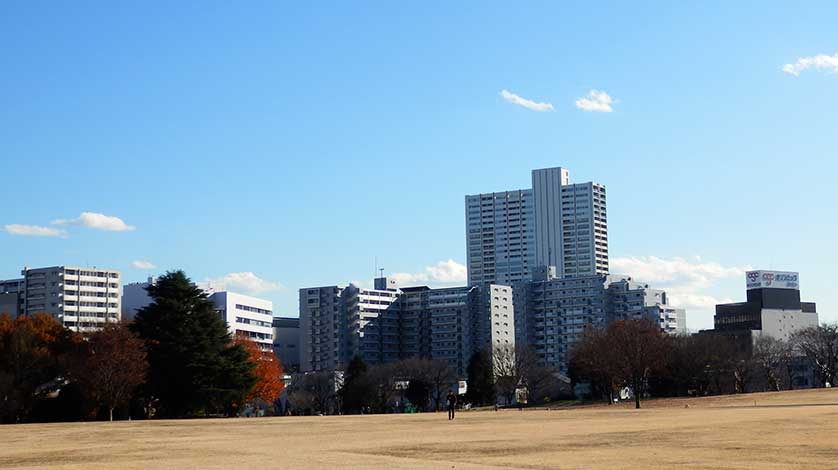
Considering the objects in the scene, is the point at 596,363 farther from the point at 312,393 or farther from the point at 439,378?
the point at 312,393

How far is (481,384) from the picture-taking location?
152250mm

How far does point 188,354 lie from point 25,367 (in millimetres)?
12416

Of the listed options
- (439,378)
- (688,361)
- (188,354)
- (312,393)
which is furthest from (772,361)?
(188,354)

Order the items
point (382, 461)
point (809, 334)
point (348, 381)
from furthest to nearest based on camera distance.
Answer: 1. point (809, 334)
2. point (348, 381)
3. point (382, 461)

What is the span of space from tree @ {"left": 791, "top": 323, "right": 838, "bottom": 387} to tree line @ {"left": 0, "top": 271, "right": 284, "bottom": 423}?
95.4 m

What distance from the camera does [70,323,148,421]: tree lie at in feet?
249

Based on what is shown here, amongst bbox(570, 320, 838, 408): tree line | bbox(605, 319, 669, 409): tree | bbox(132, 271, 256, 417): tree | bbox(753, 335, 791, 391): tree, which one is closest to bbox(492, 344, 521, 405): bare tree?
bbox(570, 320, 838, 408): tree line

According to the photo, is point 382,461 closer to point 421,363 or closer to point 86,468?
point 86,468

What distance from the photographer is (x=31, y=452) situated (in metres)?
33.1

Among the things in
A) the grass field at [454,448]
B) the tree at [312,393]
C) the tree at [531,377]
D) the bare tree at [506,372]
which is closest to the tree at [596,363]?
the tree at [531,377]

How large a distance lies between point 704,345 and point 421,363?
43.8 m

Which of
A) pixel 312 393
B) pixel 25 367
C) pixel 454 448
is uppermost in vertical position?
pixel 25 367

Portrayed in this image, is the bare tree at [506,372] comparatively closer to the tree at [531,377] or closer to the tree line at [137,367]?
the tree at [531,377]

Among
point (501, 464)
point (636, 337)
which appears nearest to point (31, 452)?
point (501, 464)
